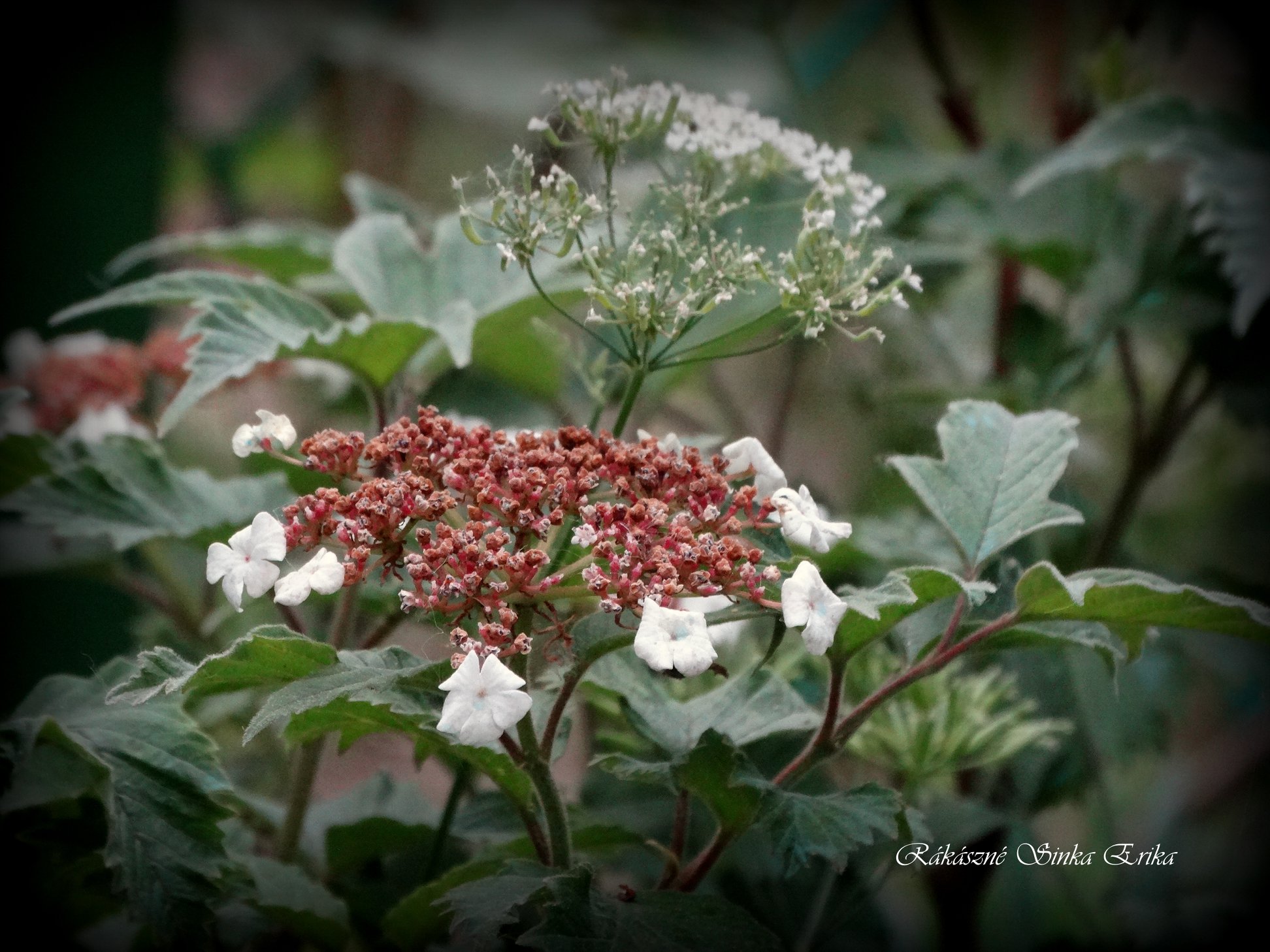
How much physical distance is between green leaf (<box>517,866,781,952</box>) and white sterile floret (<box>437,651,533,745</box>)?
102 mm

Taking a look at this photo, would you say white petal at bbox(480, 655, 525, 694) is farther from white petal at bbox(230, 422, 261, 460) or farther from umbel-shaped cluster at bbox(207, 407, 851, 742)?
white petal at bbox(230, 422, 261, 460)

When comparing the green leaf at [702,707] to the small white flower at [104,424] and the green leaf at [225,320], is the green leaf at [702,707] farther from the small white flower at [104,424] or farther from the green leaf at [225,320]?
the small white flower at [104,424]

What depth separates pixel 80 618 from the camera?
99 centimetres

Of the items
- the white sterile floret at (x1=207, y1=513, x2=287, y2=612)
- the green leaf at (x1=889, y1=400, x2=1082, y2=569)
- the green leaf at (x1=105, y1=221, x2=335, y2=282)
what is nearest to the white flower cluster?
the white sterile floret at (x1=207, y1=513, x2=287, y2=612)

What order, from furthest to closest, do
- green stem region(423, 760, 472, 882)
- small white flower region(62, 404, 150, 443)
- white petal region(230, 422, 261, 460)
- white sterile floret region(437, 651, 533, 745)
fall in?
small white flower region(62, 404, 150, 443) < green stem region(423, 760, 472, 882) < white petal region(230, 422, 261, 460) < white sterile floret region(437, 651, 533, 745)

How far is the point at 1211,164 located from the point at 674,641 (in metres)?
0.61

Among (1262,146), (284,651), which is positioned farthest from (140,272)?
(1262,146)

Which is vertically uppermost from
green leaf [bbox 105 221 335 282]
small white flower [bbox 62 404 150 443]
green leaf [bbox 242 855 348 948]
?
green leaf [bbox 105 221 335 282]

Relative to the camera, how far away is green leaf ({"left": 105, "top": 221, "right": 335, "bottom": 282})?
30.4 inches

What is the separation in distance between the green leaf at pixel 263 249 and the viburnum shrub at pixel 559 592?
2.5 inches

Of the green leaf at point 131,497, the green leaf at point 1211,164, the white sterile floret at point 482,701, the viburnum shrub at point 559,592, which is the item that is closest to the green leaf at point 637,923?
the viburnum shrub at point 559,592

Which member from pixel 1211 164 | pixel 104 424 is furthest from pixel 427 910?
pixel 1211 164

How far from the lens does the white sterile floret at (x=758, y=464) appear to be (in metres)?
0.49

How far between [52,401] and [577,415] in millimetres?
388
